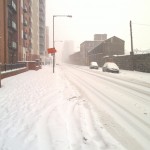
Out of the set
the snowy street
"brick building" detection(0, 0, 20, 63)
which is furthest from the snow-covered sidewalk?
"brick building" detection(0, 0, 20, 63)

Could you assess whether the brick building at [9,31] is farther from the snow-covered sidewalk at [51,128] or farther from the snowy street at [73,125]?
the snow-covered sidewalk at [51,128]

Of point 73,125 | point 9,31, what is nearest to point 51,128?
point 73,125

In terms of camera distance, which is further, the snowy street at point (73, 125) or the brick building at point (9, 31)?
the brick building at point (9, 31)

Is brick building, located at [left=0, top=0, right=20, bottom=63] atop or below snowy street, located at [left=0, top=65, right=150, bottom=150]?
atop

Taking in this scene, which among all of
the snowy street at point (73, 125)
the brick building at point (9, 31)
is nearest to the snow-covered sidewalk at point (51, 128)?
the snowy street at point (73, 125)

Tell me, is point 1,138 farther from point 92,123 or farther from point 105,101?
point 105,101

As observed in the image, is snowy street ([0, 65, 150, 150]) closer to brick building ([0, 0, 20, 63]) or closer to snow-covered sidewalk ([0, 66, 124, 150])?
snow-covered sidewalk ([0, 66, 124, 150])

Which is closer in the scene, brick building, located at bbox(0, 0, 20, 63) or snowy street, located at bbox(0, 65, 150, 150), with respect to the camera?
snowy street, located at bbox(0, 65, 150, 150)

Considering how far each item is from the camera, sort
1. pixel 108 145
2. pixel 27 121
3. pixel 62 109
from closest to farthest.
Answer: pixel 108 145 < pixel 27 121 < pixel 62 109

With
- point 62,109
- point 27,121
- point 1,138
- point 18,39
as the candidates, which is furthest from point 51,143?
→ point 18,39

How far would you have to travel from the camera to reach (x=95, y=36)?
434ft

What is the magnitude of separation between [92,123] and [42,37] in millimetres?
100880

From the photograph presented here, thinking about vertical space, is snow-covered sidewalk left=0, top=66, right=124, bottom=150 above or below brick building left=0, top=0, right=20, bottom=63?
below

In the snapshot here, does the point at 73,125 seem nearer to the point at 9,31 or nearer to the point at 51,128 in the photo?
the point at 51,128
